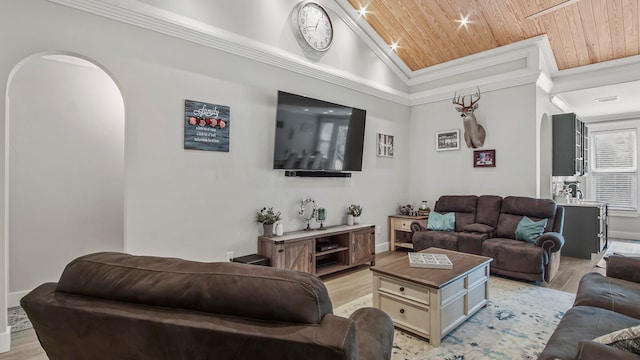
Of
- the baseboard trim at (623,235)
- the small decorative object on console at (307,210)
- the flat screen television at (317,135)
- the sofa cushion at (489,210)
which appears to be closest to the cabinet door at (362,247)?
the small decorative object on console at (307,210)

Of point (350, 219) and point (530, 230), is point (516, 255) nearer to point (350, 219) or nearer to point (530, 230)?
point (530, 230)

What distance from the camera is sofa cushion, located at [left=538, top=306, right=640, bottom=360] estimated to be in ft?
4.76

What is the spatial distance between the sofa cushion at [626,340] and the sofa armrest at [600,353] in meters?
0.06

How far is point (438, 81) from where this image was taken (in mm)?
5695

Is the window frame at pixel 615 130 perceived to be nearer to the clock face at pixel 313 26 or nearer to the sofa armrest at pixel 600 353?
the clock face at pixel 313 26

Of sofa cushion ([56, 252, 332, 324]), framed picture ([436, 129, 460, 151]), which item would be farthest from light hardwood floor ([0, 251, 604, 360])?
framed picture ([436, 129, 460, 151])

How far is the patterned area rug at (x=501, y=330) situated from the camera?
7.52ft

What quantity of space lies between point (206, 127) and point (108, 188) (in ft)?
5.16

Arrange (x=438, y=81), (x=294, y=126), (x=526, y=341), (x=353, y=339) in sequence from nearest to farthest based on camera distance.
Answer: (x=353, y=339), (x=526, y=341), (x=294, y=126), (x=438, y=81)

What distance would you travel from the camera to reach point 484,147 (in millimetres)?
5223

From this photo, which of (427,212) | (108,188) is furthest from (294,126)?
(427,212)

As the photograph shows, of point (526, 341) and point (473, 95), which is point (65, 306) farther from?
point (473, 95)

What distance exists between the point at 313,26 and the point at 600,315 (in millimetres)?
4181

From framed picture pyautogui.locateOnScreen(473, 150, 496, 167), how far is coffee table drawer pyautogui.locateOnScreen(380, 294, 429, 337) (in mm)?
3510
